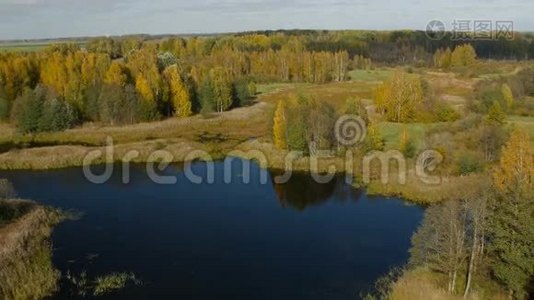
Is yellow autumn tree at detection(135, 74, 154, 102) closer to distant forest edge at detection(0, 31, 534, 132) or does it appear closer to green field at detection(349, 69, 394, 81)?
distant forest edge at detection(0, 31, 534, 132)

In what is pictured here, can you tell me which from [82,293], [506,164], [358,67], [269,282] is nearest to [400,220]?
[506,164]

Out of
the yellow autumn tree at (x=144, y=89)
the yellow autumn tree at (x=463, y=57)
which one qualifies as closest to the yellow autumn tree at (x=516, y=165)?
the yellow autumn tree at (x=144, y=89)

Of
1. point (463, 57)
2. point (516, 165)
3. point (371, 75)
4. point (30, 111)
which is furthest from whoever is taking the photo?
point (463, 57)

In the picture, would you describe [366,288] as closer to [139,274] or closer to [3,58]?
[139,274]

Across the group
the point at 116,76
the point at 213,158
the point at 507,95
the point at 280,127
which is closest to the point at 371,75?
the point at 507,95

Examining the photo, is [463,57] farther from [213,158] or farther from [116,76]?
[213,158]

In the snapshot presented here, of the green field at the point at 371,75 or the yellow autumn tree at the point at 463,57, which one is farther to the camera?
the yellow autumn tree at the point at 463,57

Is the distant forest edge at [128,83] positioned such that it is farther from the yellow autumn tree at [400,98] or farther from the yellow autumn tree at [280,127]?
the yellow autumn tree at [280,127]
